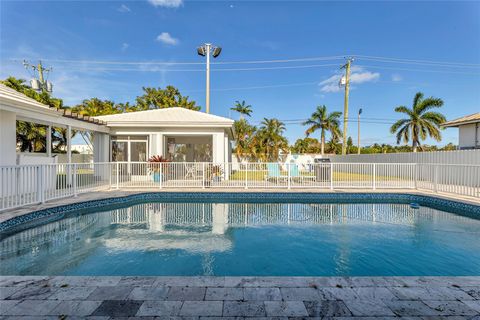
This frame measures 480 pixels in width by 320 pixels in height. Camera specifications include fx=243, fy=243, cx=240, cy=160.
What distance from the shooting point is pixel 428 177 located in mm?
11055

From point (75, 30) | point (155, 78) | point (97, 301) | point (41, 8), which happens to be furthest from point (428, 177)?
point (155, 78)

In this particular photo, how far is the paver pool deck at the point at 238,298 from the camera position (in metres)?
2.32

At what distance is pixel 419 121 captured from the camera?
2247 centimetres

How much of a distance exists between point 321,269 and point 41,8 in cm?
1506

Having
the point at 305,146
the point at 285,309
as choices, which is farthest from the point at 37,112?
the point at 305,146

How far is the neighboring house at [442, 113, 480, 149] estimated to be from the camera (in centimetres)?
1555

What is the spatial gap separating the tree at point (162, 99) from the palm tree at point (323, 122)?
16.4 m

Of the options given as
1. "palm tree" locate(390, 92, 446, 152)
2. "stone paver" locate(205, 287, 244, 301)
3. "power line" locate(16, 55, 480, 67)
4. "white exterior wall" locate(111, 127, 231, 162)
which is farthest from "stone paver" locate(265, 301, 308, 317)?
"palm tree" locate(390, 92, 446, 152)

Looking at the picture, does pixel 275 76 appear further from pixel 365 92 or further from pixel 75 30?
pixel 75 30

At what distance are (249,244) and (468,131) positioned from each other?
1912 cm

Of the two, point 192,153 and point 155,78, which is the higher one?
point 155,78

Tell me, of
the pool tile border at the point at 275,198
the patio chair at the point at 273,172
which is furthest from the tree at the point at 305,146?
the pool tile border at the point at 275,198

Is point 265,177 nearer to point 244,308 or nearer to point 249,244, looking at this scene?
point 249,244

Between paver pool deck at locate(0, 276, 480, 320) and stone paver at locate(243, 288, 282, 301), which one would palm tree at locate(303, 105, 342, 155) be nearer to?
paver pool deck at locate(0, 276, 480, 320)
